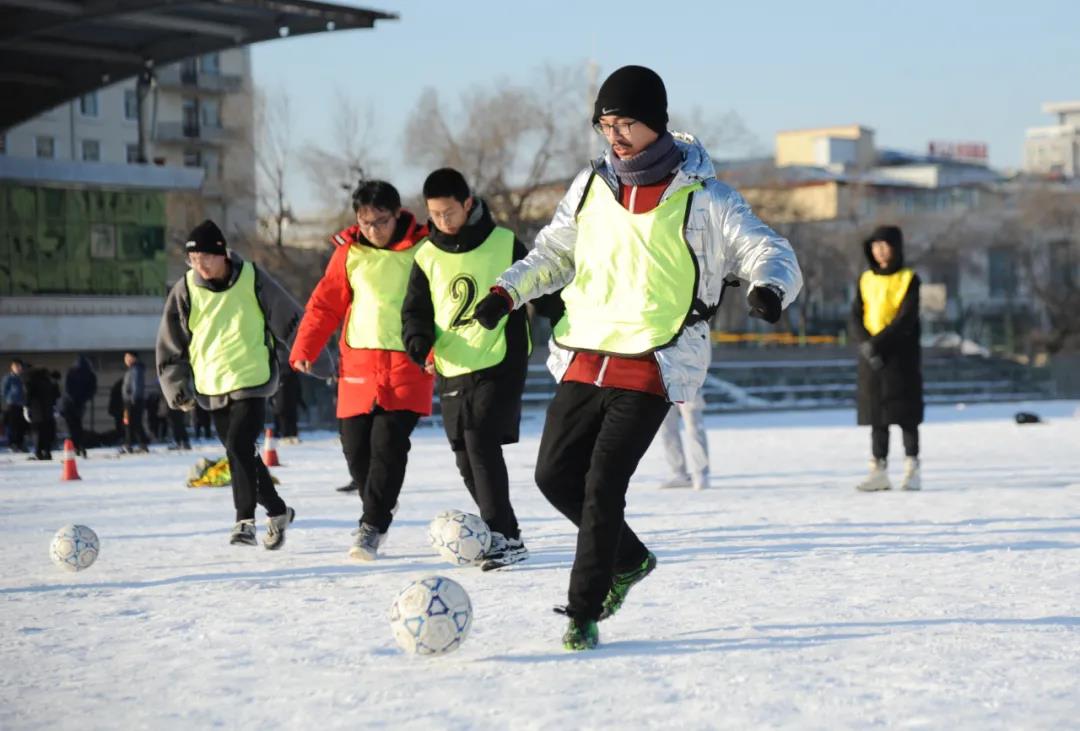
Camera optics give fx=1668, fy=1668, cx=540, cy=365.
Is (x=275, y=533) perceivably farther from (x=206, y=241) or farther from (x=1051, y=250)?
(x=1051, y=250)

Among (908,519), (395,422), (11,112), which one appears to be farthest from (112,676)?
(11,112)

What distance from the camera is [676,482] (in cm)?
1305

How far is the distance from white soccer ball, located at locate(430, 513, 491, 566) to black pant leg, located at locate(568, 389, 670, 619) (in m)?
2.04

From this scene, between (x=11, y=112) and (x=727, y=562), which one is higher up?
(x=11, y=112)

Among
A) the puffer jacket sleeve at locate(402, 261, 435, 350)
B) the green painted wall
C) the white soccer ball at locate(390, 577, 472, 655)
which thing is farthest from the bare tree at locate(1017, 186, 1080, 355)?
the white soccer ball at locate(390, 577, 472, 655)

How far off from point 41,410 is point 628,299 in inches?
723

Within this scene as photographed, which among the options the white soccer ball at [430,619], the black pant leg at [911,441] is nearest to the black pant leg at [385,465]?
the white soccer ball at [430,619]

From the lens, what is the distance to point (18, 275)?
39.9 meters

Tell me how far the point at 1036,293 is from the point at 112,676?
71.9 m

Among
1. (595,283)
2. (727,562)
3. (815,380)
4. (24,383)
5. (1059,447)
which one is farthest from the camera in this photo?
(815,380)

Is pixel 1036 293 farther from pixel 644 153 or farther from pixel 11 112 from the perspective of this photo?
pixel 644 153

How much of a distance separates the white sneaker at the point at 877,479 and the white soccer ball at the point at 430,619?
747 centimetres

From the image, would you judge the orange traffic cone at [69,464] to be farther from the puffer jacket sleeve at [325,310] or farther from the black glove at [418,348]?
the black glove at [418,348]

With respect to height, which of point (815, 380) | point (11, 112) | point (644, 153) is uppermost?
point (11, 112)
